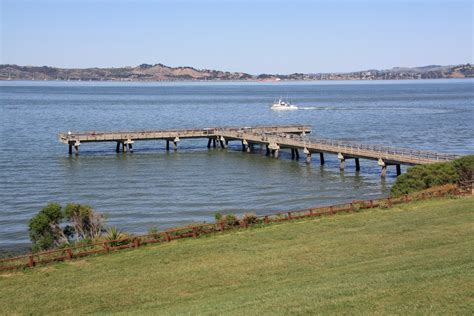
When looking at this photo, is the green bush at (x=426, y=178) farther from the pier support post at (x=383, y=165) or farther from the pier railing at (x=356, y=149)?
the pier support post at (x=383, y=165)

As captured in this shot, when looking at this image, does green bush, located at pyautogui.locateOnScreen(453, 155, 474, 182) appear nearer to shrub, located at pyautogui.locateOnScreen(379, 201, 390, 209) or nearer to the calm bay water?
shrub, located at pyautogui.locateOnScreen(379, 201, 390, 209)

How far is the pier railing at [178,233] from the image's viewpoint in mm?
26688

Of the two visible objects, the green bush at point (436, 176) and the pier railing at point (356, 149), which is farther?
the pier railing at point (356, 149)

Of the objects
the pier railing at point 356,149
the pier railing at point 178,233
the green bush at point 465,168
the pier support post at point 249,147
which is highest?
the green bush at point 465,168

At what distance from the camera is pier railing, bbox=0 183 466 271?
2669 cm

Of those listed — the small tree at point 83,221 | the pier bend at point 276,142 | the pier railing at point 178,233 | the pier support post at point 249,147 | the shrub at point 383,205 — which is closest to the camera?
the pier railing at point 178,233

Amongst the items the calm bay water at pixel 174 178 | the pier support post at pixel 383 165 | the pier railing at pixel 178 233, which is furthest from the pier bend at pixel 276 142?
the pier railing at pixel 178 233

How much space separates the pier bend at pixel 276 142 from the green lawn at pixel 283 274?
25.7 m

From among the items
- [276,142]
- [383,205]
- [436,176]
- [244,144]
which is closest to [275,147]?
[276,142]

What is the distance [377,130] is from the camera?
342ft

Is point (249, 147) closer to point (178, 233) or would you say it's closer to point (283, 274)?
point (178, 233)

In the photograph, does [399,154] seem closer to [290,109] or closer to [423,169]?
[423,169]

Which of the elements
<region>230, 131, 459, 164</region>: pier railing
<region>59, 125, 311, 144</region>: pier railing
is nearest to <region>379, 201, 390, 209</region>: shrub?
<region>230, 131, 459, 164</region>: pier railing

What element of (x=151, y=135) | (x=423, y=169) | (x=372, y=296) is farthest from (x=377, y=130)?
(x=372, y=296)
